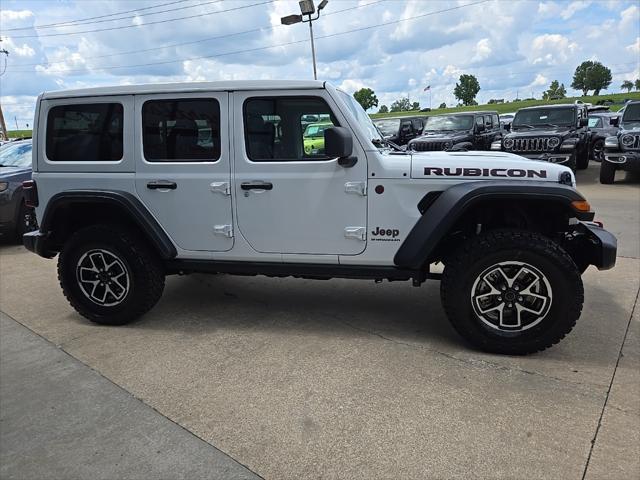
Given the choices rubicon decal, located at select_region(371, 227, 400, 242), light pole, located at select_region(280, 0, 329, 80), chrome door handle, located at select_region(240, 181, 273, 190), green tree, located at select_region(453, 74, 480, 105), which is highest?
green tree, located at select_region(453, 74, 480, 105)

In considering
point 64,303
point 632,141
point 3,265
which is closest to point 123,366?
point 64,303

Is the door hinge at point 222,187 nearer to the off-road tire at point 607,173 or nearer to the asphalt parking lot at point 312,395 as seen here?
the asphalt parking lot at point 312,395

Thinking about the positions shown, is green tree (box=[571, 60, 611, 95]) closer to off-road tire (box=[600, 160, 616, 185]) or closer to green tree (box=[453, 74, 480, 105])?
green tree (box=[453, 74, 480, 105])

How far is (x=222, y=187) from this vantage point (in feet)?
12.5

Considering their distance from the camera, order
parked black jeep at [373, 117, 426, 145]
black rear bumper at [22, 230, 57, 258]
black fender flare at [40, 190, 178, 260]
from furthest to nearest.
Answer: parked black jeep at [373, 117, 426, 145], black rear bumper at [22, 230, 57, 258], black fender flare at [40, 190, 178, 260]

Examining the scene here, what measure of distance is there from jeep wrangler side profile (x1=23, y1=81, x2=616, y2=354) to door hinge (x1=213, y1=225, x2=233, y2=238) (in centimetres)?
1

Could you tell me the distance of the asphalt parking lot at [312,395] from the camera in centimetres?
243

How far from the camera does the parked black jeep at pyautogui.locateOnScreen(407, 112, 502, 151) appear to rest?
43.3 feet

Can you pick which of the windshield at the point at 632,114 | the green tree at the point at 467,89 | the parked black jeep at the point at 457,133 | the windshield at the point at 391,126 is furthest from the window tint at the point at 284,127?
the green tree at the point at 467,89

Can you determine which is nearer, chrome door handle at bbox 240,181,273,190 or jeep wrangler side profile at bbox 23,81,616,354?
jeep wrangler side profile at bbox 23,81,616,354

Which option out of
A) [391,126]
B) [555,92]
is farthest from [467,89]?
[391,126]

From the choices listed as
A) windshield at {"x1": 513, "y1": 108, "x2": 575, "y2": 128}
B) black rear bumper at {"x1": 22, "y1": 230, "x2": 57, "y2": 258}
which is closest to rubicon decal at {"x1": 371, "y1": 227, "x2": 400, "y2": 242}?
black rear bumper at {"x1": 22, "y1": 230, "x2": 57, "y2": 258}

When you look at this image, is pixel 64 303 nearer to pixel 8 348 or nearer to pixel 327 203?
pixel 8 348

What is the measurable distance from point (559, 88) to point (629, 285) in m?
132
